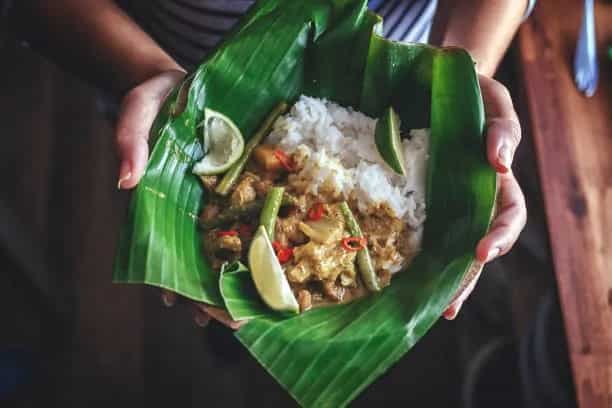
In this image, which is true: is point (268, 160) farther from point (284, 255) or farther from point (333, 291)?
point (333, 291)

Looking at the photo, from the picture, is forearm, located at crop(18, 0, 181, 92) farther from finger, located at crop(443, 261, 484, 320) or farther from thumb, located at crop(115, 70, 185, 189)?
finger, located at crop(443, 261, 484, 320)

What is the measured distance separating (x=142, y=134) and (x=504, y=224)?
827 millimetres

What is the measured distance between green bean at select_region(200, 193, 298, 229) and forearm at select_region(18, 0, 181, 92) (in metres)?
0.50

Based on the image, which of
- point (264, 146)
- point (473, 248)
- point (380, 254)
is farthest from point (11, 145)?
point (473, 248)

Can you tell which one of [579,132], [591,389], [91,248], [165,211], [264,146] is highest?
[579,132]

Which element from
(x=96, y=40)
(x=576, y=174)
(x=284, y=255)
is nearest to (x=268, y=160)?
(x=284, y=255)

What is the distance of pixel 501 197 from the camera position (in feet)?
4.76

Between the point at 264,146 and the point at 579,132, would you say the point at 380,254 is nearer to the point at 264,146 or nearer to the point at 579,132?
the point at 264,146

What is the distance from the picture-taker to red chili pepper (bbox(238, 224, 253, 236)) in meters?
1.48

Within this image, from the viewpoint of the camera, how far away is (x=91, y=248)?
303 cm

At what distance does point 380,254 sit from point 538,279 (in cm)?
173

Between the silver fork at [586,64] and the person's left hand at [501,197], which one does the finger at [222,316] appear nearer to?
the person's left hand at [501,197]

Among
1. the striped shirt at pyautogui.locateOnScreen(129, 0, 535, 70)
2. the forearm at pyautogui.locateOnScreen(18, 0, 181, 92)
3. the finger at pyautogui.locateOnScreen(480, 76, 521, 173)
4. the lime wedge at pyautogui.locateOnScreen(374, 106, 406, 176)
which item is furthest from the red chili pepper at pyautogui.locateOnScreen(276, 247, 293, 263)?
the striped shirt at pyautogui.locateOnScreen(129, 0, 535, 70)

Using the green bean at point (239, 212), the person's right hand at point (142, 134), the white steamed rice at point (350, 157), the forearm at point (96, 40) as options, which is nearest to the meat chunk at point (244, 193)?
the green bean at point (239, 212)
